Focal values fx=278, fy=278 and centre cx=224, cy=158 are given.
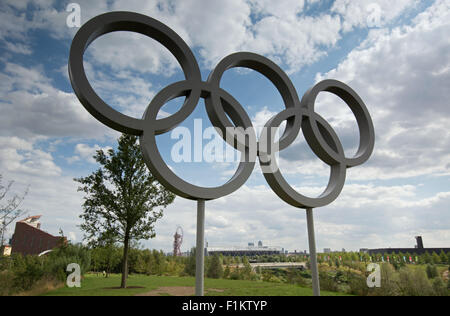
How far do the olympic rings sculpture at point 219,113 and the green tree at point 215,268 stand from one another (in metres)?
9.99

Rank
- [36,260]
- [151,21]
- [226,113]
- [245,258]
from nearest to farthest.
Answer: [151,21] → [226,113] → [36,260] → [245,258]

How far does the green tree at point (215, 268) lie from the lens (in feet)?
48.3

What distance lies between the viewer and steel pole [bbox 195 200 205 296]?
4.87 metres

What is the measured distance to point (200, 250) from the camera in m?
5.04

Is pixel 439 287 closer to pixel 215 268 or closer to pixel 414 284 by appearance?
pixel 414 284

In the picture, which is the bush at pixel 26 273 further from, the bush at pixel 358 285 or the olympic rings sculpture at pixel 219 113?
the bush at pixel 358 285

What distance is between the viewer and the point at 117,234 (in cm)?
1273

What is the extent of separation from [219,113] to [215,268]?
1151 cm

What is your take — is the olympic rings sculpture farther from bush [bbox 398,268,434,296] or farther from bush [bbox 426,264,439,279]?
bush [bbox 426,264,439,279]

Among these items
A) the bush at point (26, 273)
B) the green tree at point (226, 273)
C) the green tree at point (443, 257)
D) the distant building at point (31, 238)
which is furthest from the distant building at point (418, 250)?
the distant building at point (31, 238)

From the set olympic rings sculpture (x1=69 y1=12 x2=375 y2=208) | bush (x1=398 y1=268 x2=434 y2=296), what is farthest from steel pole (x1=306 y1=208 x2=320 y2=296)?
bush (x1=398 y1=268 x2=434 y2=296)
